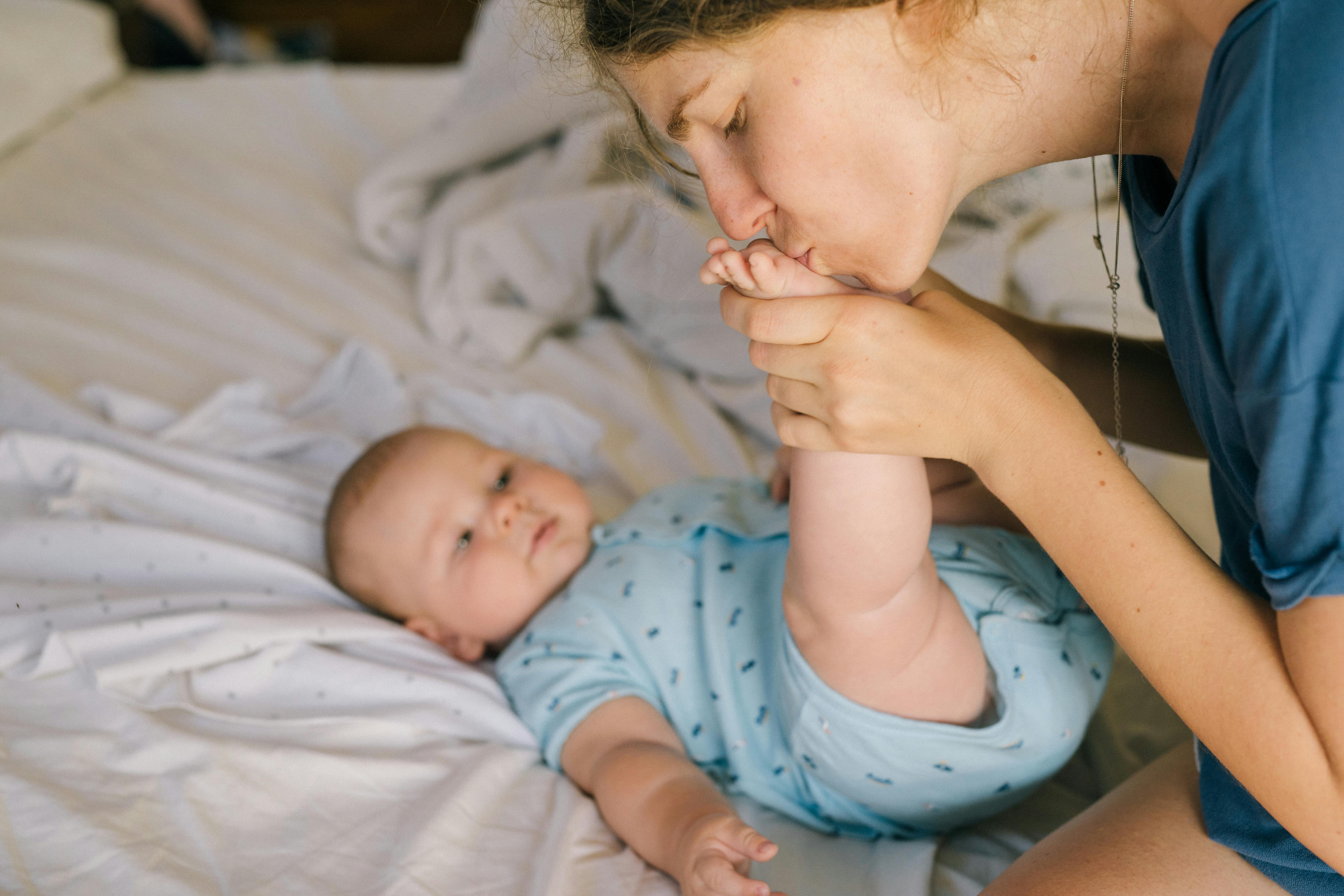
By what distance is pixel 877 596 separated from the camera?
2.31 ft

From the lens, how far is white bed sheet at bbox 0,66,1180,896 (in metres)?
0.75

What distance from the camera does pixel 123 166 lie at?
183 cm

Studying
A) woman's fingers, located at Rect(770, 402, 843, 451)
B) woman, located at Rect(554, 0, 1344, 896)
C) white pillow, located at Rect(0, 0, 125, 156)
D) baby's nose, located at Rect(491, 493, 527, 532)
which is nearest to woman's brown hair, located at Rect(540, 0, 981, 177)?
woman, located at Rect(554, 0, 1344, 896)

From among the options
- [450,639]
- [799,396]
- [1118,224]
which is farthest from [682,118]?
[450,639]

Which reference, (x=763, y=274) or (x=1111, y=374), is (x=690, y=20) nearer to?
(x=763, y=274)

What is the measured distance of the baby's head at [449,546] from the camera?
1073 mm

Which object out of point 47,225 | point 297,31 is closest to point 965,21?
point 47,225

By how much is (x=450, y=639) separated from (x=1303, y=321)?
0.87 meters

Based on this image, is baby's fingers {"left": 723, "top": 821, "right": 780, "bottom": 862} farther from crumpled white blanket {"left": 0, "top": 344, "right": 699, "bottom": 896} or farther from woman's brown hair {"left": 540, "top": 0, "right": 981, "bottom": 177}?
woman's brown hair {"left": 540, "top": 0, "right": 981, "bottom": 177}

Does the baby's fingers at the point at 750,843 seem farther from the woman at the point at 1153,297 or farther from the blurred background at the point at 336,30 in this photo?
the blurred background at the point at 336,30

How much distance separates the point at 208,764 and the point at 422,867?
0.21 metres

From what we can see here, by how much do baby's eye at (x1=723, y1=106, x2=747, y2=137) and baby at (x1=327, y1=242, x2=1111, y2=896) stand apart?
7 centimetres

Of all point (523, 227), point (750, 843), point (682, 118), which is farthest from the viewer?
point (523, 227)

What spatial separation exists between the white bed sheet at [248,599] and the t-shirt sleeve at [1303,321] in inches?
16.3
